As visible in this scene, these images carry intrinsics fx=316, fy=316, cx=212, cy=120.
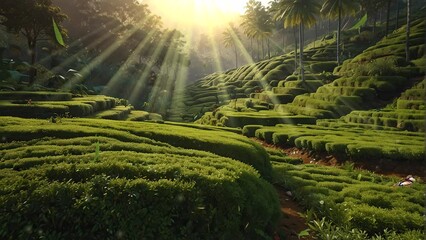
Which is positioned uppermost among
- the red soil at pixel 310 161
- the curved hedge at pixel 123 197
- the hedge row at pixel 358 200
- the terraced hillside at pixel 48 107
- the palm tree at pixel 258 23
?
the palm tree at pixel 258 23

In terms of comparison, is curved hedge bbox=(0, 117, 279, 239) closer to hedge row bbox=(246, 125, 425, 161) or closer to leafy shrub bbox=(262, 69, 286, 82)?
hedge row bbox=(246, 125, 425, 161)

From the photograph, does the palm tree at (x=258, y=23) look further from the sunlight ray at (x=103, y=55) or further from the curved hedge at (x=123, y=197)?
the curved hedge at (x=123, y=197)

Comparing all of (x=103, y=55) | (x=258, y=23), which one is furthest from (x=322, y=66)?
(x=103, y=55)

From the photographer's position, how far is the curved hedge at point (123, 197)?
6.23 meters

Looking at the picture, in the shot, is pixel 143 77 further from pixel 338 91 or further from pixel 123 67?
pixel 338 91

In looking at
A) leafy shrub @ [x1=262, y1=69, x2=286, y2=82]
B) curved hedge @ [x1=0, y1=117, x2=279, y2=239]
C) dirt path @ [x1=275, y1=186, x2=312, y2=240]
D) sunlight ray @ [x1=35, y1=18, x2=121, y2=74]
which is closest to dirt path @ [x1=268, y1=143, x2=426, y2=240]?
dirt path @ [x1=275, y1=186, x2=312, y2=240]

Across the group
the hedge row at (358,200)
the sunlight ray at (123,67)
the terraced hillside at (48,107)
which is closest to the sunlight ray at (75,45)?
the sunlight ray at (123,67)

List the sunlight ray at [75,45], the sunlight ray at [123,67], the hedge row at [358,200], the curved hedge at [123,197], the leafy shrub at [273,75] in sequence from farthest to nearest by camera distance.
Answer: the leafy shrub at [273,75] < the sunlight ray at [123,67] < the sunlight ray at [75,45] < the hedge row at [358,200] < the curved hedge at [123,197]

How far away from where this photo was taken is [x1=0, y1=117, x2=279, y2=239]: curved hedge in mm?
6234

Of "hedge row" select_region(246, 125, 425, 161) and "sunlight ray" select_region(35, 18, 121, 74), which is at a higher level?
"sunlight ray" select_region(35, 18, 121, 74)

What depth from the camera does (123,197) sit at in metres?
6.61

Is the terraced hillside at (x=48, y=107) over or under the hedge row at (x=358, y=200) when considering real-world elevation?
over

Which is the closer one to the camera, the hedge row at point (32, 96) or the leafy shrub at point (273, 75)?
the hedge row at point (32, 96)

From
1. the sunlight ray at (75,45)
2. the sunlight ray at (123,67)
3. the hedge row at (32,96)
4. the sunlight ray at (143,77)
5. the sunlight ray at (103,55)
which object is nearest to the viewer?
the hedge row at (32,96)
